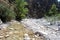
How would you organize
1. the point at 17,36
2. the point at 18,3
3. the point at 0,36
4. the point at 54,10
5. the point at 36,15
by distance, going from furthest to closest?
the point at 36,15 < the point at 54,10 < the point at 18,3 < the point at 17,36 < the point at 0,36

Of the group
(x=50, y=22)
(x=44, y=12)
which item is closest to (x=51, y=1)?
(x=44, y=12)

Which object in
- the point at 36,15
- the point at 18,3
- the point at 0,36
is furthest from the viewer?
the point at 36,15

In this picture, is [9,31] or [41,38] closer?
[9,31]

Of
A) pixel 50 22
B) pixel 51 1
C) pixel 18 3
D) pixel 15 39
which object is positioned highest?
pixel 51 1

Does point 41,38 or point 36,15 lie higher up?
point 36,15

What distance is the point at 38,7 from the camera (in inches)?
1001

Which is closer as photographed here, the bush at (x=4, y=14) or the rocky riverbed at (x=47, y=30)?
the bush at (x=4, y=14)

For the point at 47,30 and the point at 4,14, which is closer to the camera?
the point at 4,14

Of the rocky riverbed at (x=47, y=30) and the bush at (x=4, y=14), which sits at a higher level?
the bush at (x=4, y=14)

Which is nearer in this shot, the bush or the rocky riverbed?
the bush

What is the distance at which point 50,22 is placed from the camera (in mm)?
13594

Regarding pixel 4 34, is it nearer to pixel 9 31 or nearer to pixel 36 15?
pixel 9 31

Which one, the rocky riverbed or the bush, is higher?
the bush

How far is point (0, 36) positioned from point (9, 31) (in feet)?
2.76
